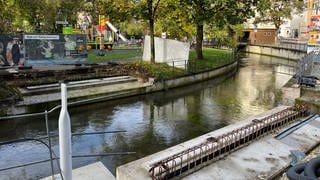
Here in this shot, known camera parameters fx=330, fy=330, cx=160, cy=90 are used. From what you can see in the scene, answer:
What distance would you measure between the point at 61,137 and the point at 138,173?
3654 mm

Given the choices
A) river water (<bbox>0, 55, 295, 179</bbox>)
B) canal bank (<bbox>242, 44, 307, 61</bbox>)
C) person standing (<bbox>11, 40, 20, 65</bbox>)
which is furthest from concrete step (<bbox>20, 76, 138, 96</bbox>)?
canal bank (<bbox>242, 44, 307, 61</bbox>)

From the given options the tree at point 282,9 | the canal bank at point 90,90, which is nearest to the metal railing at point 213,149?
the canal bank at point 90,90

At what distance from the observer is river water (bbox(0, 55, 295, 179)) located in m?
9.75

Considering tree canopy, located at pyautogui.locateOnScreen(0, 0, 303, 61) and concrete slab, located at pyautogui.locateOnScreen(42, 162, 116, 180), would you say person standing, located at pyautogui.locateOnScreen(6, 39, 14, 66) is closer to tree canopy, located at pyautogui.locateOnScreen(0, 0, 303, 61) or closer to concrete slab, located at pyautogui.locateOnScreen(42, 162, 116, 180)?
tree canopy, located at pyautogui.locateOnScreen(0, 0, 303, 61)

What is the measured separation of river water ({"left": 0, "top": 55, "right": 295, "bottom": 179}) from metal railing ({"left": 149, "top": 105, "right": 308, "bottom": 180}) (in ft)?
8.84

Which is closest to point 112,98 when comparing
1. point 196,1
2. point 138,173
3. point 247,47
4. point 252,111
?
point 252,111

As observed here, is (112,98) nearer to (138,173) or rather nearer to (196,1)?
(138,173)

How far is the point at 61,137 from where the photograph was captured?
326cm

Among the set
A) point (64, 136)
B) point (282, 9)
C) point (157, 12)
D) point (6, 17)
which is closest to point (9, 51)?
point (157, 12)

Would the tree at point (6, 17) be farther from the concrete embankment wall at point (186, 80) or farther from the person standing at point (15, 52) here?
the concrete embankment wall at point (186, 80)

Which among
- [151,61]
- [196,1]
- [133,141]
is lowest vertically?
[133,141]

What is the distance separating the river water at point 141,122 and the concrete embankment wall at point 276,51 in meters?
24.9

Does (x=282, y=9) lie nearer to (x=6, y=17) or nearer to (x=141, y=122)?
(x=6, y=17)

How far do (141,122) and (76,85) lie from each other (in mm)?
5085
